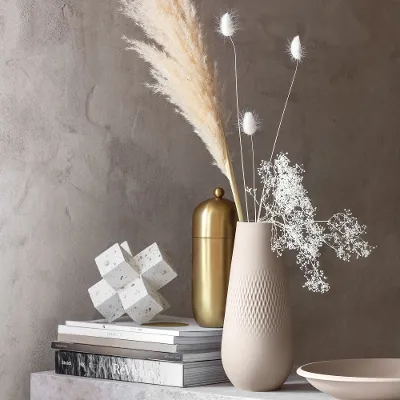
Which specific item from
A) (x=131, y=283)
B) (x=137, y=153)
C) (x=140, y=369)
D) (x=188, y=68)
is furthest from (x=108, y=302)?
(x=188, y=68)

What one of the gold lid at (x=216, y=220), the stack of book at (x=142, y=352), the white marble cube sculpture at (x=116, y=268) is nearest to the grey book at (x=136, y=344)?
the stack of book at (x=142, y=352)

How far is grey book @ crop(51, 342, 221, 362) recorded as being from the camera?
1.76 meters

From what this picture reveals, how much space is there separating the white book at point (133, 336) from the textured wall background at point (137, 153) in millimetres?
123

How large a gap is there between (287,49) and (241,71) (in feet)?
0.66

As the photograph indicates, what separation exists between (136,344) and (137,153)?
1.83 ft

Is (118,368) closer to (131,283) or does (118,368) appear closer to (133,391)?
(133,391)

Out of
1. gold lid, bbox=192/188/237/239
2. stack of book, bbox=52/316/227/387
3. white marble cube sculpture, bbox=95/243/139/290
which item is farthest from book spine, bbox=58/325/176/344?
gold lid, bbox=192/188/237/239

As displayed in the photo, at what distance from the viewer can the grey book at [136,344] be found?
1.76m

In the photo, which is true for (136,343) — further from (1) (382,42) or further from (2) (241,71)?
(1) (382,42)

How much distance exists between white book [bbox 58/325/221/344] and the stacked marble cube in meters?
0.05

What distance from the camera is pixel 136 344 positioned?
1809mm

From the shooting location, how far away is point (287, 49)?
8.40ft

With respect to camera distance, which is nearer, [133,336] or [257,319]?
[257,319]

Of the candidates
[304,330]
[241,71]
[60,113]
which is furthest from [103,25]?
[304,330]
